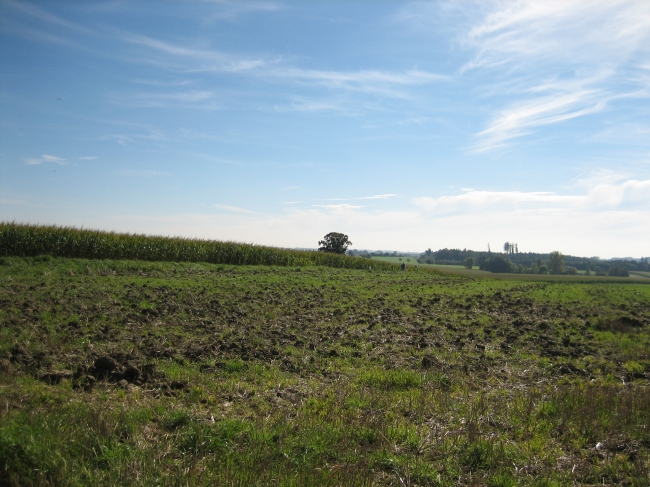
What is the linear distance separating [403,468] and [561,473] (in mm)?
1931

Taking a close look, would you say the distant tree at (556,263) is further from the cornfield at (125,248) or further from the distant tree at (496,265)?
the cornfield at (125,248)

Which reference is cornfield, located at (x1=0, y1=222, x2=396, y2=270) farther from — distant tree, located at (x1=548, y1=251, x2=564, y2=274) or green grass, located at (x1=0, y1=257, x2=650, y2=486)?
distant tree, located at (x1=548, y1=251, x2=564, y2=274)

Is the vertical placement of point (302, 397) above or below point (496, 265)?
below

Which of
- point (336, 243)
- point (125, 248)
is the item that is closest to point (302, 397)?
point (125, 248)

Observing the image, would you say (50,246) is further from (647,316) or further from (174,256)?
(647,316)

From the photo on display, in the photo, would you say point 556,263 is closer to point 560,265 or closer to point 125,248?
point 560,265

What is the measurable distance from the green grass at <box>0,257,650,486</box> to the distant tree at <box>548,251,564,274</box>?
264 feet

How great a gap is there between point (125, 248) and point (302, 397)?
30002mm

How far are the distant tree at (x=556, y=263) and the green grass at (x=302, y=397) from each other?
264ft

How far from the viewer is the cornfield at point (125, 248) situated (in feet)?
94.2

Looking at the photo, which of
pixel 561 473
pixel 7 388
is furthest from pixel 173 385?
pixel 561 473

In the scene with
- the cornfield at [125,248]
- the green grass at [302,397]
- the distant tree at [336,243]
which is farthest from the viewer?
the distant tree at [336,243]

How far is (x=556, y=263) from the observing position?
89.8m

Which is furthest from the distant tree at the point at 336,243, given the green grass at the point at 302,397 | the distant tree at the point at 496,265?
the green grass at the point at 302,397
